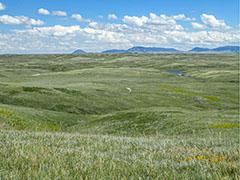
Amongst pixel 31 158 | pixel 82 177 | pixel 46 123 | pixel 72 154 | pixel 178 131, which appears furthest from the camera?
pixel 46 123

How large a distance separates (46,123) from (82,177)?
40471 mm

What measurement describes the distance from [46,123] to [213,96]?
4680cm

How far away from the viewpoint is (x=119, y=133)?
3738cm

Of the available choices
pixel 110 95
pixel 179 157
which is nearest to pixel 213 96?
pixel 110 95

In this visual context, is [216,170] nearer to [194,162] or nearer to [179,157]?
[194,162]

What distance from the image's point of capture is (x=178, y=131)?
1364 inches

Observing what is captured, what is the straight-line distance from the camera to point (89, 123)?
49000 mm

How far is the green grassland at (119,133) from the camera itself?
25.3 feet

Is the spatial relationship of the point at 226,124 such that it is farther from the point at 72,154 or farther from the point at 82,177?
the point at 82,177

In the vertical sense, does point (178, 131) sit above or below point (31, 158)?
below

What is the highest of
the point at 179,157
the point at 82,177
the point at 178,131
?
the point at 82,177

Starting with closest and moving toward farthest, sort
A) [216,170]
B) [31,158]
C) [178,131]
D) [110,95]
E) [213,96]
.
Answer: [216,170] → [31,158] → [178,131] → [110,95] → [213,96]

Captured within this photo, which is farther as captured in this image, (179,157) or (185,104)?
(185,104)

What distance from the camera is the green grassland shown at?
7.71 metres
